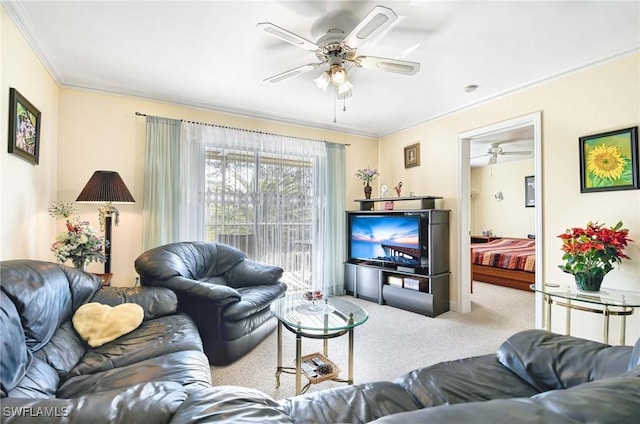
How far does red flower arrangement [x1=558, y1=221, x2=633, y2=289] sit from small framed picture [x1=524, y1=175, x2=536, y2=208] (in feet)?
16.2

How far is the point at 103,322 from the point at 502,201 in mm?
8078

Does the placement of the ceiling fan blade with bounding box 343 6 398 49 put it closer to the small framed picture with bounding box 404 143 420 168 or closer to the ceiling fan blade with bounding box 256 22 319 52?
the ceiling fan blade with bounding box 256 22 319 52

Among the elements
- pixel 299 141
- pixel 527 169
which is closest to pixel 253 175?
pixel 299 141

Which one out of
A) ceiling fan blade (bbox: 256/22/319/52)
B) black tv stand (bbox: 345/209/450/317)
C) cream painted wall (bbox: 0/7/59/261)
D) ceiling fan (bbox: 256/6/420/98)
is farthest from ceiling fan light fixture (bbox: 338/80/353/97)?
cream painted wall (bbox: 0/7/59/261)

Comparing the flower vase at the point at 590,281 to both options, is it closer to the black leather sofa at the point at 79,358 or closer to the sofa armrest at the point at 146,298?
the black leather sofa at the point at 79,358

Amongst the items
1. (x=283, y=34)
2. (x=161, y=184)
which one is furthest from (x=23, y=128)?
(x=283, y=34)

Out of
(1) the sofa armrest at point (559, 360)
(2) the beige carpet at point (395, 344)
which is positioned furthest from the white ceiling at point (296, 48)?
(2) the beige carpet at point (395, 344)

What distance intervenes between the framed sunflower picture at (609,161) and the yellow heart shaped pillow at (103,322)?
3.75m

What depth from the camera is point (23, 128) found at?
7.20 ft

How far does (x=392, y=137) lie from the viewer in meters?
4.80

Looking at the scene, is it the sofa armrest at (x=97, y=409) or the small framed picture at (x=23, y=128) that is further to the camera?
the small framed picture at (x=23, y=128)

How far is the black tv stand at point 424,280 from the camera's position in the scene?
3.64 m

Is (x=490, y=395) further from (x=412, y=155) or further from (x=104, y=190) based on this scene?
(x=412, y=155)

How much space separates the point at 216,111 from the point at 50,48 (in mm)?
1604
